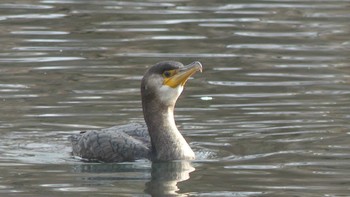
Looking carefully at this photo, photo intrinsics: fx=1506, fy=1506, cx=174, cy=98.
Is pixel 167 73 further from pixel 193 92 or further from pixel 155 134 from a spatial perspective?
pixel 193 92

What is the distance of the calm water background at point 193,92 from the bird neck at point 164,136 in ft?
0.47

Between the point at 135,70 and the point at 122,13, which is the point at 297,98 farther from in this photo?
the point at 122,13

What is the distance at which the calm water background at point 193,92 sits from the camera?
523 inches

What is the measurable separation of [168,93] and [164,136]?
0.43 meters

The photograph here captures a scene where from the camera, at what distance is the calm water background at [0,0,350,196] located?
13.3 metres

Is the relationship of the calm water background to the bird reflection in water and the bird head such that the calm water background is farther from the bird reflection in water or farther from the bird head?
the bird head

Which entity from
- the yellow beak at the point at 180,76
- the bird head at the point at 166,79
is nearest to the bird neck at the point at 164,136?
the bird head at the point at 166,79

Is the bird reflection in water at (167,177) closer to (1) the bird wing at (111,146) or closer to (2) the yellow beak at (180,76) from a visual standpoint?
(1) the bird wing at (111,146)

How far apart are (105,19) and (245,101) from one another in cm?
581

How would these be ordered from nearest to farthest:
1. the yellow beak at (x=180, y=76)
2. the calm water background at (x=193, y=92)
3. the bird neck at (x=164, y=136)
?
the calm water background at (x=193, y=92) < the yellow beak at (x=180, y=76) < the bird neck at (x=164, y=136)

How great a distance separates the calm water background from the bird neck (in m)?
0.14

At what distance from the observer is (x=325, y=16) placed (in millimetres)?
22359

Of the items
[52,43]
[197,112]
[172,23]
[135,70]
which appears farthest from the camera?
[172,23]

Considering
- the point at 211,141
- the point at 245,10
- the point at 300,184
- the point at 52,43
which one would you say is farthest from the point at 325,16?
the point at 300,184
